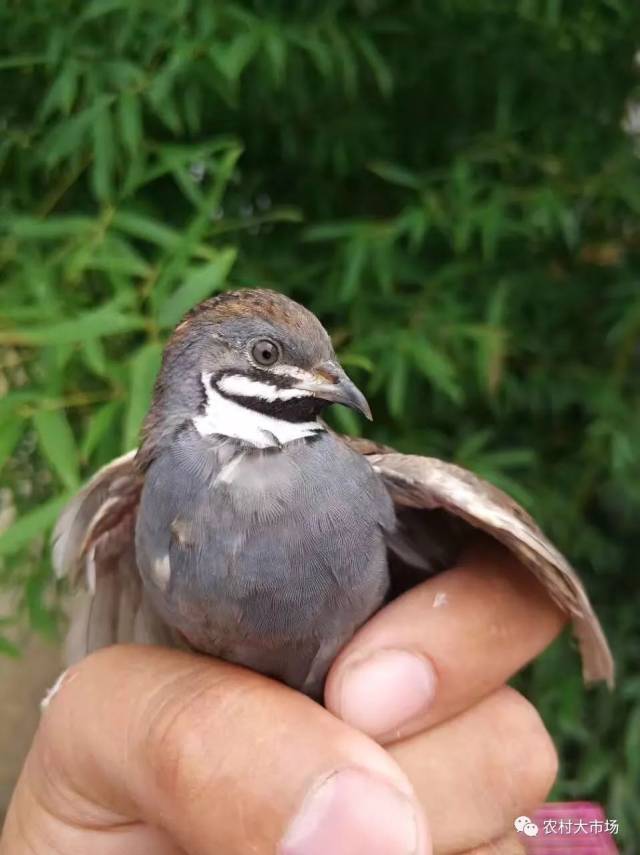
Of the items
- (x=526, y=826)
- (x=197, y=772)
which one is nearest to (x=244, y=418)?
(x=197, y=772)

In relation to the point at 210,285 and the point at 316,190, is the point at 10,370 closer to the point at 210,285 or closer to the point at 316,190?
the point at 210,285

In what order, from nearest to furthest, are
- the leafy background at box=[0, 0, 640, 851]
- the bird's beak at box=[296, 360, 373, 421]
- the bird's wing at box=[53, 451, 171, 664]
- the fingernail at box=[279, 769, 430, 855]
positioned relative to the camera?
the fingernail at box=[279, 769, 430, 855], the bird's beak at box=[296, 360, 373, 421], the bird's wing at box=[53, 451, 171, 664], the leafy background at box=[0, 0, 640, 851]

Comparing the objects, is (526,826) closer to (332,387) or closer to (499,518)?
(499,518)

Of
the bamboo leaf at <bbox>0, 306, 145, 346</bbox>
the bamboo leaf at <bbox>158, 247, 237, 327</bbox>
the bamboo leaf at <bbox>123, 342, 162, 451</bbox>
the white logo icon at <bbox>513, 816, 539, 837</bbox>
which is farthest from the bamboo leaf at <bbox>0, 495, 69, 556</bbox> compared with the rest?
the white logo icon at <bbox>513, 816, 539, 837</bbox>

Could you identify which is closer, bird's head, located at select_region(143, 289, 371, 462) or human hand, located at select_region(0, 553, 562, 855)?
human hand, located at select_region(0, 553, 562, 855)

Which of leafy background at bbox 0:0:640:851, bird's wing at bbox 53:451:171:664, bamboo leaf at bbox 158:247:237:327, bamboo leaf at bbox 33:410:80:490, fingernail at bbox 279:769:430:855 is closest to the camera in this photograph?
fingernail at bbox 279:769:430:855

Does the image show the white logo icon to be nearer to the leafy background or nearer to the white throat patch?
the leafy background

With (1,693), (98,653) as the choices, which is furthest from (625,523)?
(1,693)
